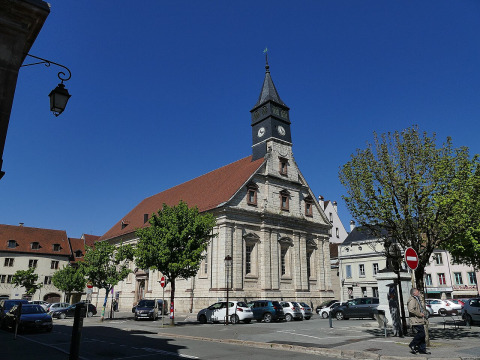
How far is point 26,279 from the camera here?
159 ft

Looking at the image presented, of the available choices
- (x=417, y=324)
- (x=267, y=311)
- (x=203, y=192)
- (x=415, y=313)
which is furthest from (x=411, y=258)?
(x=203, y=192)

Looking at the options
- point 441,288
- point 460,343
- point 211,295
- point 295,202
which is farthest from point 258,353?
point 441,288

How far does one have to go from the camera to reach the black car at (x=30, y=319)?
18.2 m

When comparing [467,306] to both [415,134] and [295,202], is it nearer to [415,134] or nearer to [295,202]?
[415,134]

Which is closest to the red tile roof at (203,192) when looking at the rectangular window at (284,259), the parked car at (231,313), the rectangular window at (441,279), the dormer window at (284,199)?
the dormer window at (284,199)

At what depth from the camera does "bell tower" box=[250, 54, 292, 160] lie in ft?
128

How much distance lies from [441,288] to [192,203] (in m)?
33.5

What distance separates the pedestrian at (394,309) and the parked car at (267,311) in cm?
1207

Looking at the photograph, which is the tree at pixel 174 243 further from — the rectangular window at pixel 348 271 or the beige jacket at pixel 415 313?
the rectangular window at pixel 348 271

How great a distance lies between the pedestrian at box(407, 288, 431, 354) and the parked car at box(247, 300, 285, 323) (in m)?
16.4

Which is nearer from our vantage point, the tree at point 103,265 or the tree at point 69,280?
the tree at point 103,265

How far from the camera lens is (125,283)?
44562mm

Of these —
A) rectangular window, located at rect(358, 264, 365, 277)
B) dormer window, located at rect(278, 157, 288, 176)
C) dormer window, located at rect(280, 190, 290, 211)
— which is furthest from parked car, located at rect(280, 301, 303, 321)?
rectangular window, located at rect(358, 264, 365, 277)

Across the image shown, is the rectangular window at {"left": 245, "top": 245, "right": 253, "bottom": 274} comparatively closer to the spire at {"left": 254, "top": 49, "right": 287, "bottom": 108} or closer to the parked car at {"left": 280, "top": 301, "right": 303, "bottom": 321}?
the parked car at {"left": 280, "top": 301, "right": 303, "bottom": 321}
